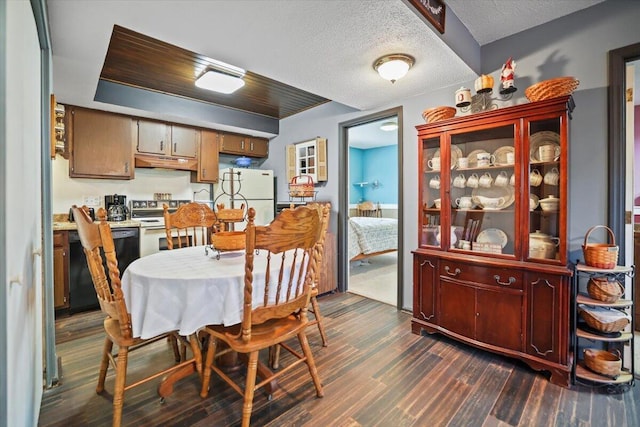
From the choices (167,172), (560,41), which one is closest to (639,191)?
(560,41)

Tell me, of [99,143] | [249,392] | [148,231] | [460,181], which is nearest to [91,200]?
[99,143]

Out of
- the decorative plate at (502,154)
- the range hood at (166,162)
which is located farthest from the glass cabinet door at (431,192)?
the range hood at (166,162)

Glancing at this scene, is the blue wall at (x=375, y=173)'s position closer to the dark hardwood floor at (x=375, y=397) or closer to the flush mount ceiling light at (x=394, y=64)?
the flush mount ceiling light at (x=394, y=64)

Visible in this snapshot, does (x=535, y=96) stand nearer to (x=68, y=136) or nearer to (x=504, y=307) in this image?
(x=504, y=307)

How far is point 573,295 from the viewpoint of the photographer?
1876 millimetres

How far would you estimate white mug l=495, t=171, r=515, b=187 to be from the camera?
2.24 metres

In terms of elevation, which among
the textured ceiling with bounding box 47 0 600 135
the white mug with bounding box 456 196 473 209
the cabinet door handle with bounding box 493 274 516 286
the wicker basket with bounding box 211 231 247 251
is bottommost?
the cabinet door handle with bounding box 493 274 516 286

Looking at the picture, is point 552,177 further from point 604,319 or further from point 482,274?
point 604,319

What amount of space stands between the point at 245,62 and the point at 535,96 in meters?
2.10

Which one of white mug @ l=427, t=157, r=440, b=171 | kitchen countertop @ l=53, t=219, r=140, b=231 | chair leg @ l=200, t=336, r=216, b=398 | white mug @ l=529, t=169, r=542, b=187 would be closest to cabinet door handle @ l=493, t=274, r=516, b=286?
white mug @ l=529, t=169, r=542, b=187

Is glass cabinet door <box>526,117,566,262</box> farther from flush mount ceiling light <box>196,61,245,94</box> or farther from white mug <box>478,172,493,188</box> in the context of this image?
flush mount ceiling light <box>196,61,245,94</box>

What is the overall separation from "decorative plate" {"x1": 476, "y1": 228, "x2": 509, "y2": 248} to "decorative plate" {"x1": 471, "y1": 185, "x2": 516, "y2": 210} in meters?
0.19

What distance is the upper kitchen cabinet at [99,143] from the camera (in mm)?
3252

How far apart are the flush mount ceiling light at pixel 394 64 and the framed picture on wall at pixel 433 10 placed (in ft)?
0.95
